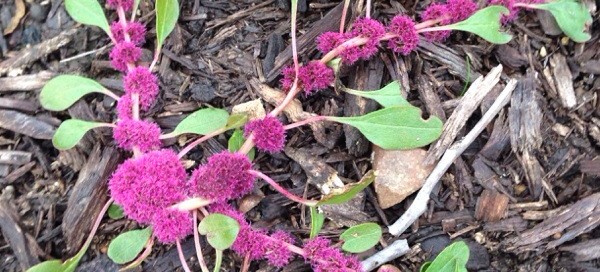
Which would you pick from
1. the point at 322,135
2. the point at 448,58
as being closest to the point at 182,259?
the point at 322,135

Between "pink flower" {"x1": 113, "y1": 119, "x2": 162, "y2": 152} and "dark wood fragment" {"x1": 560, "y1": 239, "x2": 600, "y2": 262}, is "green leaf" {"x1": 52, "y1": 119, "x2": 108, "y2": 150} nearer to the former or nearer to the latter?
"pink flower" {"x1": 113, "y1": 119, "x2": 162, "y2": 152}

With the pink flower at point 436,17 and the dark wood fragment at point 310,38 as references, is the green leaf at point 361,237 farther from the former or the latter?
the pink flower at point 436,17

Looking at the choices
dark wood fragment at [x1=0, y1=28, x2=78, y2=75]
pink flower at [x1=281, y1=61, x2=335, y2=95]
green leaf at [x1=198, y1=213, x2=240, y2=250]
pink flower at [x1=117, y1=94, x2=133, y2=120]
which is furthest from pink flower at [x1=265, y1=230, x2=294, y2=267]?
dark wood fragment at [x1=0, y1=28, x2=78, y2=75]

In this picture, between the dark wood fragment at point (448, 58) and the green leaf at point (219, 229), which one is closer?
the green leaf at point (219, 229)

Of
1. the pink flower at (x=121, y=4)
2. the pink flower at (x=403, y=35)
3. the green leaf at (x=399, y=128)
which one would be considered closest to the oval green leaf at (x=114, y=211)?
the pink flower at (x=121, y=4)

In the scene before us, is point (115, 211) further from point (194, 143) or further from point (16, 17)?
point (16, 17)

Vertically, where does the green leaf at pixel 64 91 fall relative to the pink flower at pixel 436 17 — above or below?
below

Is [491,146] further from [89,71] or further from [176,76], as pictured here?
[89,71]
